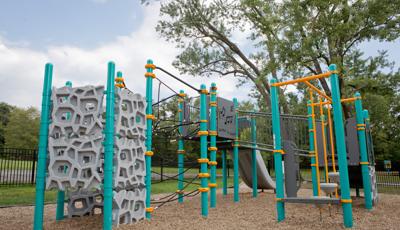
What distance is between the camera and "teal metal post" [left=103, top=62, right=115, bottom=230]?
14.4 ft

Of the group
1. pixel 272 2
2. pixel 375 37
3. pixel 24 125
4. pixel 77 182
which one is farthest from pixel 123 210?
pixel 24 125

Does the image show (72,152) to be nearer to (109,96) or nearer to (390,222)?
(109,96)

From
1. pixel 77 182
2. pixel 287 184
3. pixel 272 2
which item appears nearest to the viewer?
pixel 77 182

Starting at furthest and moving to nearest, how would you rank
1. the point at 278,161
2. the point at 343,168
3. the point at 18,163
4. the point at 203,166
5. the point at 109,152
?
the point at 18,163 → the point at 203,166 → the point at 278,161 → the point at 343,168 → the point at 109,152

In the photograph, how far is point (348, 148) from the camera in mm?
7574

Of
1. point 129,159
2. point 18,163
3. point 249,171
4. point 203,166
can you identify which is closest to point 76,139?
point 129,159

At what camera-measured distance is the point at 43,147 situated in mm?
4711

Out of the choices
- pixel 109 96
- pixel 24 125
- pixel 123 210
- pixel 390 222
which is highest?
pixel 24 125

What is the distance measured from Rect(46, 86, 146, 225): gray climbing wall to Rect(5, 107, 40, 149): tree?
40.0 m

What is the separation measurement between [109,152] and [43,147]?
1.16 metres

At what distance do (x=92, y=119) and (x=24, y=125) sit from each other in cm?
4225

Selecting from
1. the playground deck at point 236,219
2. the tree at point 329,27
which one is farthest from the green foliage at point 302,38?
the playground deck at point 236,219

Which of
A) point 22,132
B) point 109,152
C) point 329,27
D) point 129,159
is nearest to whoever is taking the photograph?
point 109,152

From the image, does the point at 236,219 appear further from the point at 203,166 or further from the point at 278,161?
the point at 278,161
